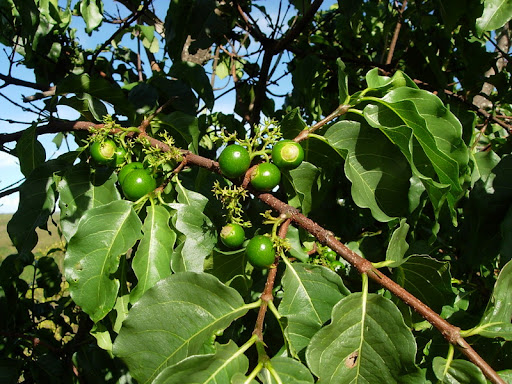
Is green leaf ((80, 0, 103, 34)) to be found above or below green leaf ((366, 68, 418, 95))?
above

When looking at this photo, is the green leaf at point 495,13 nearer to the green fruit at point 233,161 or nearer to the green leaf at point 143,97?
the green fruit at point 233,161

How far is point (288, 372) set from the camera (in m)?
1.11

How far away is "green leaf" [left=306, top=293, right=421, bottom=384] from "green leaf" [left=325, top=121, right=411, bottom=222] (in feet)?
1.40

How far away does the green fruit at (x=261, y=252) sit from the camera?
4.25 feet

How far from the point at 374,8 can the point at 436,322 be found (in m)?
3.12

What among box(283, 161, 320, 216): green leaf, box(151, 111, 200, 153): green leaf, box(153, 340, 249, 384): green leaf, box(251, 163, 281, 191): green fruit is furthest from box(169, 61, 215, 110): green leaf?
box(153, 340, 249, 384): green leaf

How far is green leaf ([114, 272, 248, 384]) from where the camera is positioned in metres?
1.19

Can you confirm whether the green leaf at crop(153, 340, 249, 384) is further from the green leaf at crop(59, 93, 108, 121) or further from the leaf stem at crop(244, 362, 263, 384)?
the green leaf at crop(59, 93, 108, 121)

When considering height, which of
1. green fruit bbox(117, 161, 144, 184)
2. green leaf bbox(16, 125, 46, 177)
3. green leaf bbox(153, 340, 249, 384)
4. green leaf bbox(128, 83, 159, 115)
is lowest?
green leaf bbox(153, 340, 249, 384)

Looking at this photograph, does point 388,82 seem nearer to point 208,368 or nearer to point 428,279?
point 428,279

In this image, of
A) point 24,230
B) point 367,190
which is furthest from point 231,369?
point 24,230

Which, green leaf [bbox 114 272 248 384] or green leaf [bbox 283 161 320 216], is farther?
green leaf [bbox 283 161 320 216]

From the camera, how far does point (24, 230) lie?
1.70 meters

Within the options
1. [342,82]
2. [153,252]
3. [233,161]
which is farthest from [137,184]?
[342,82]
